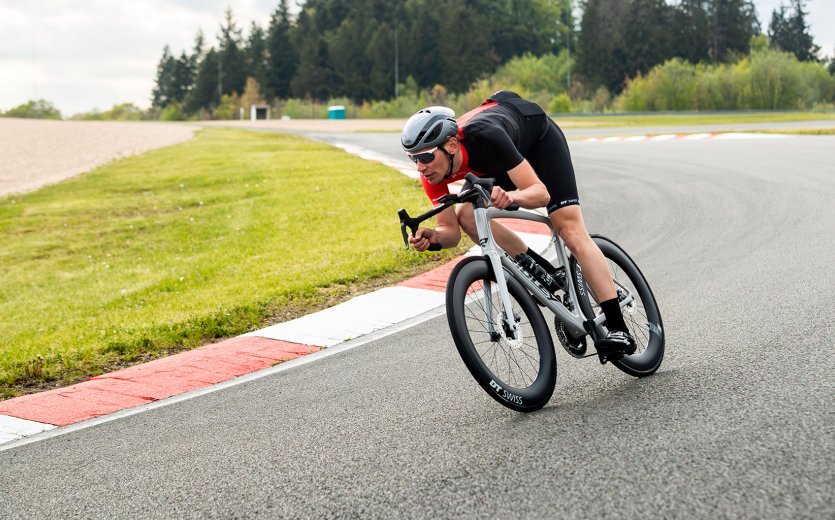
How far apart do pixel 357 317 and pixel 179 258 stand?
5.22 meters

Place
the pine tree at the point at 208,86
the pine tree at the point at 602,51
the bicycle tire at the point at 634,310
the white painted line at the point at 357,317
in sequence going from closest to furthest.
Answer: the bicycle tire at the point at 634,310, the white painted line at the point at 357,317, the pine tree at the point at 602,51, the pine tree at the point at 208,86

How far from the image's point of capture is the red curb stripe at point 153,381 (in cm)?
608

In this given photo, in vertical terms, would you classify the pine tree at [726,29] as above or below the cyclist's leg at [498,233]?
above

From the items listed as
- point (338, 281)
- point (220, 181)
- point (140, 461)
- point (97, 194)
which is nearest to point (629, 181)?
point (338, 281)

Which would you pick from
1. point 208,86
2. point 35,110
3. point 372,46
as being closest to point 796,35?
point 372,46

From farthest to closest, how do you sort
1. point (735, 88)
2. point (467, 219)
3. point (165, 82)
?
point (165, 82), point (735, 88), point (467, 219)

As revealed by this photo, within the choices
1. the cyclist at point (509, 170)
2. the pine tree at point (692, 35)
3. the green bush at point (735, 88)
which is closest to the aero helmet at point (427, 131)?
the cyclist at point (509, 170)

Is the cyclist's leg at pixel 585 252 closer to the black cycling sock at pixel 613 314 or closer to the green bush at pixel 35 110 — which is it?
the black cycling sock at pixel 613 314

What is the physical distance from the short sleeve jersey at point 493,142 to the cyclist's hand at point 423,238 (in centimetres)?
17

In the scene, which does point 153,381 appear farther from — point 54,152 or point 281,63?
point 281,63

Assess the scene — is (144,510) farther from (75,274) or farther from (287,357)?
(75,274)

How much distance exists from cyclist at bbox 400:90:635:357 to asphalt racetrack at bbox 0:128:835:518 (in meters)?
0.69

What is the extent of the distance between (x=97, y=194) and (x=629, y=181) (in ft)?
37.9

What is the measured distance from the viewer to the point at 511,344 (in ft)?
15.8
